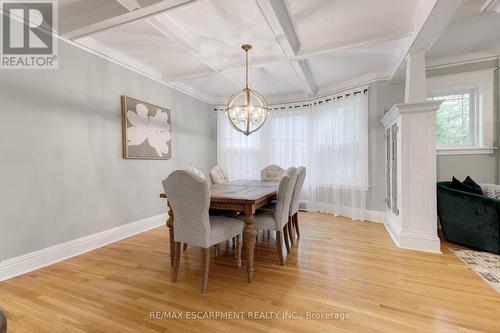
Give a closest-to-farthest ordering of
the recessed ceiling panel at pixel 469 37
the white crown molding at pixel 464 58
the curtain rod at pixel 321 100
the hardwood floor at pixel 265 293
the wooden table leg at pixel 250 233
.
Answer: the hardwood floor at pixel 265 293 < the wooden table leg at pixel 250 233 < the recessed ceiling panel at pixel 469 37 < the white crown molding at pixel 464 58 < the curtain rod at pixel 321 100

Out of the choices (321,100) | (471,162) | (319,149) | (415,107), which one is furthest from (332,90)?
(471,162)

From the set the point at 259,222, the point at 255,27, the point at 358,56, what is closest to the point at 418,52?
the point at 358,56

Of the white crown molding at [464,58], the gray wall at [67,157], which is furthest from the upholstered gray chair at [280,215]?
the white crown molding at [464,58]

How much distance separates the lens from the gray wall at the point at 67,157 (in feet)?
6.66

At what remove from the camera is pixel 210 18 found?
2.21 m

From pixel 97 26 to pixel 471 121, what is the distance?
4869 mm

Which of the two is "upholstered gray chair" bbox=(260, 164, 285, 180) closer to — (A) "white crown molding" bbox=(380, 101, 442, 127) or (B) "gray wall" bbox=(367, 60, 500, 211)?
(B) "gray wall" bbox=(367, 60, 500, 211)

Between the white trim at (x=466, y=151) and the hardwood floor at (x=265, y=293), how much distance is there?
5.33 ft

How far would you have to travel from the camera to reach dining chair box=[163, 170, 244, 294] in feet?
5.49

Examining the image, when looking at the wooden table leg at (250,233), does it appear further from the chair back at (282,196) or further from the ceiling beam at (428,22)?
the ceiling beam at (428,22)

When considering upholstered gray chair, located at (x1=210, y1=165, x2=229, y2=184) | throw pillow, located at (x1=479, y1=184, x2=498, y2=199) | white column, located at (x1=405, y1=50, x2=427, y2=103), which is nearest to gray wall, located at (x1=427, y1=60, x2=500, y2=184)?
throw pillow, located at (x1=479, y1=184, x2=498, y2=199)

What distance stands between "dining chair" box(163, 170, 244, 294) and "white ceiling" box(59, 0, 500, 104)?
1411mm

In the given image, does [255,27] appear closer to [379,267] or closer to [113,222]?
[379,267]

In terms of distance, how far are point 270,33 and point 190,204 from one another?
6.68 feet
